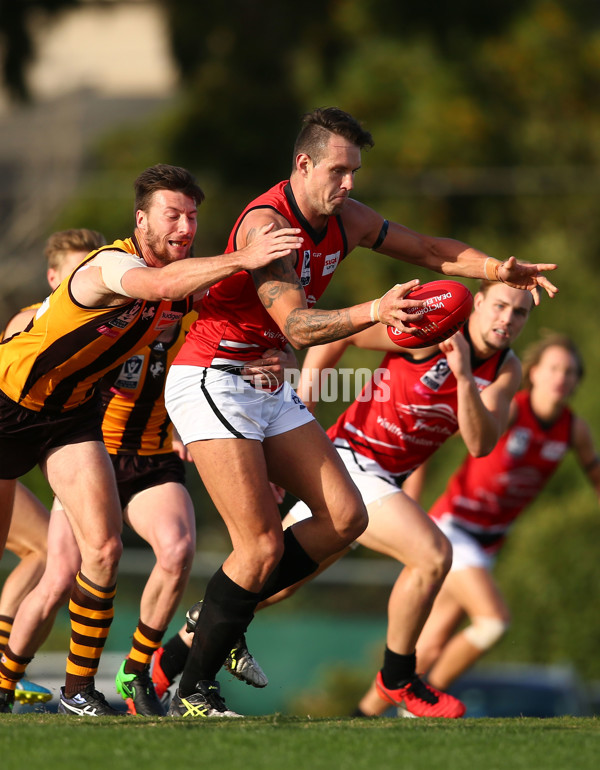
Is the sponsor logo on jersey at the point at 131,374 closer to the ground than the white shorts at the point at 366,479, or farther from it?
farther from it

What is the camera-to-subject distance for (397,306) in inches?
172

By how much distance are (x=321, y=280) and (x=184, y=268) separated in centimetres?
79

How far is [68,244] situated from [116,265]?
156 centimetres

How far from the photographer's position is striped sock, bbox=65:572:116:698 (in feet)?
17.4

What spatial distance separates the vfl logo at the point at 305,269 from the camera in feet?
16.3

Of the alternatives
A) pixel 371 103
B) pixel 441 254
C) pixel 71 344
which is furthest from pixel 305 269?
pixel 371 103

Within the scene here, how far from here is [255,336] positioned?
5027 mm

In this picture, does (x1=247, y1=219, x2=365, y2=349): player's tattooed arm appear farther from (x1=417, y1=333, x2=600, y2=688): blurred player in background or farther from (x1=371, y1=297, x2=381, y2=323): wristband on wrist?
(x1=417, y1=333, x2=600, y2=688): blurred player in background

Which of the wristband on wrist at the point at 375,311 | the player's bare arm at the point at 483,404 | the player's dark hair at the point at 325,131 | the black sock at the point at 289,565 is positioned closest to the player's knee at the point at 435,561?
the player's bare arm at the point at 483,404

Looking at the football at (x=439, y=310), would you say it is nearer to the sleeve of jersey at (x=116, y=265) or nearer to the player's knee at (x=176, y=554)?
the sleeve of jersey at (x=116, y=265)

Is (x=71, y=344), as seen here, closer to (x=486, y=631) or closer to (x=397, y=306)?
(x=397, y=306)

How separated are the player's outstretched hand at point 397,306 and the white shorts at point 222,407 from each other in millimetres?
814

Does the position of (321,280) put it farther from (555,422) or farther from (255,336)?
(555,422)

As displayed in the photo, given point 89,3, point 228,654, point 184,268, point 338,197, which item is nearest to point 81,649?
point 228,654
